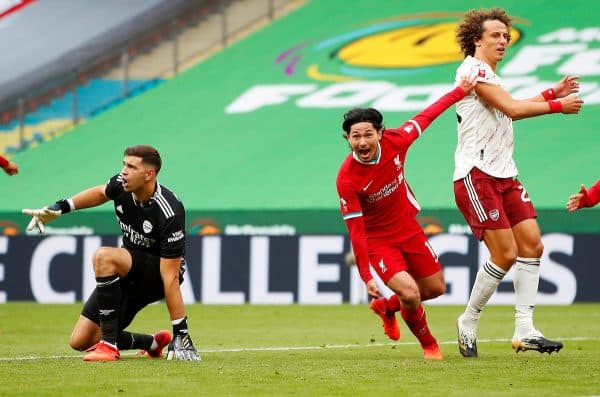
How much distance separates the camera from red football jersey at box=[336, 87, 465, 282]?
970cm

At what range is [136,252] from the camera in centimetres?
1007

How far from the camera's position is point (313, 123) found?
1019 inches

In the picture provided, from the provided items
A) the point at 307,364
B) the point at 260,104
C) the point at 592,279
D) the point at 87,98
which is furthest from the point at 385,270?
the point at 87,98

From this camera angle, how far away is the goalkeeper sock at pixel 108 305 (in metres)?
9.80

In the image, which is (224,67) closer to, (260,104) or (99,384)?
(260,104)

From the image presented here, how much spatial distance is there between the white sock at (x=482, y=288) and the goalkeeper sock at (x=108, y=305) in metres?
2.64

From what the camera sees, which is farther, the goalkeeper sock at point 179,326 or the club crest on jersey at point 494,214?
the club crest on jersey at point 494,214

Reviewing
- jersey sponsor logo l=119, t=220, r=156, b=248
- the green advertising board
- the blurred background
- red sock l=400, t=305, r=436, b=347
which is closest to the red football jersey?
red sock l=400, t=305, r=436, b=347

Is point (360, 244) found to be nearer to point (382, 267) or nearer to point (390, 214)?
point (382, 267)

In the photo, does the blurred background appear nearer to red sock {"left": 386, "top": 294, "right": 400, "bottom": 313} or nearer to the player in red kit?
red sock {"left": 386, "top": 294, "right": 400, "bottom": 313}

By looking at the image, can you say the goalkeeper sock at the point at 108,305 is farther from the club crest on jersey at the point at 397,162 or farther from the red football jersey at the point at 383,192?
the club crest on jersey at the point at 397,162

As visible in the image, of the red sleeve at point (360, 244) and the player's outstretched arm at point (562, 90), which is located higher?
the player's outstretched arm at point (562, 90)

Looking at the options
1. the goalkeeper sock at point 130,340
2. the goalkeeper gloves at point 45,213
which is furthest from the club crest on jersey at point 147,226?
the goalkeeper sock at point 130,340

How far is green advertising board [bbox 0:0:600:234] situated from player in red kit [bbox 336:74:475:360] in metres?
8.82
